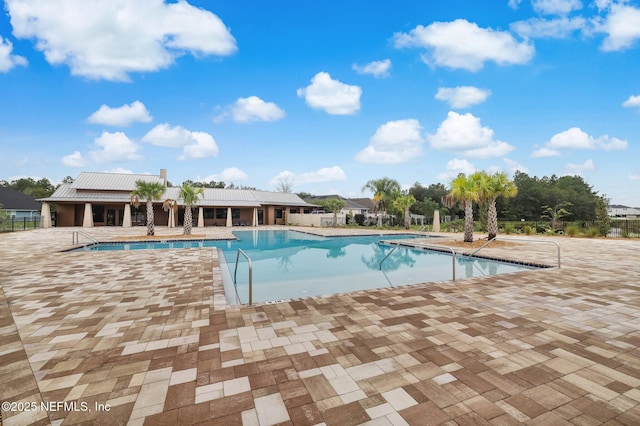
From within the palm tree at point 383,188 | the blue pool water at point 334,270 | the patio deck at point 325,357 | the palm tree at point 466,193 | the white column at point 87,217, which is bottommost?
the blue pool water at point 334,270

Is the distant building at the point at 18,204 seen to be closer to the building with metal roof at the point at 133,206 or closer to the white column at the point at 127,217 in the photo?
the building with metal roof at the point at 133,206

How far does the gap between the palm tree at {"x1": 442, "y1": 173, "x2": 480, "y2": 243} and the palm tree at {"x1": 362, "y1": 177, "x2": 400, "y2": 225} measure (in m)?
13.0

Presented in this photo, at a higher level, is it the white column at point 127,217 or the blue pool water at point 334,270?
the white column at point 127,217

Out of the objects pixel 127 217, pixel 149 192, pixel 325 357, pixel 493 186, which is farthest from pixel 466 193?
pixel 127 217

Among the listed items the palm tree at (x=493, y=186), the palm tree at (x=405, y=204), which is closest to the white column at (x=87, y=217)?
the palm tree at (x=405, y=204)

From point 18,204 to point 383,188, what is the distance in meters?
41.1

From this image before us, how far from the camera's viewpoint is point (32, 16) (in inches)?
409

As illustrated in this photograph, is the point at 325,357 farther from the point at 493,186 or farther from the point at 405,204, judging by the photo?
the point at 405,204

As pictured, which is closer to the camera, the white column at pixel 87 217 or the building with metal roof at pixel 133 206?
the white column at pixel 87 217

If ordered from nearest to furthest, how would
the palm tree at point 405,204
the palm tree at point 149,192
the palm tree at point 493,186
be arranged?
the palm tree at point 493,186
the palm tree at point 149,192
the palm tree at point 405,204

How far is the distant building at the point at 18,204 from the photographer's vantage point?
31.8m

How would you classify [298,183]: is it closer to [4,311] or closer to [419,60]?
[419,60]

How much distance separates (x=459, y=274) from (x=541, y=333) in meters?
5.32

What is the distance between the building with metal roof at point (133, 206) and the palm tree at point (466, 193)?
17874 mm
